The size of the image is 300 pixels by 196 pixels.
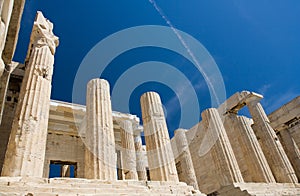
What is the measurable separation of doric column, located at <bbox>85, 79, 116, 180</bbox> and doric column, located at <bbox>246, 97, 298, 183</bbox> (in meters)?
11.0

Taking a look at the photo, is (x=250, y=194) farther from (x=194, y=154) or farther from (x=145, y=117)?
(x=194, y=154)

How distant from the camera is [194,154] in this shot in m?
23.0

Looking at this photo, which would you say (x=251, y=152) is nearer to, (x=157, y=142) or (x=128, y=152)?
(x=157, y=142)

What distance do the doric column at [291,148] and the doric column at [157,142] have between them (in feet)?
35.5

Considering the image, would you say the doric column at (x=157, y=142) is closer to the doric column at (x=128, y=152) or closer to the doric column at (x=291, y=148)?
the doric column at (x=128, y=152)

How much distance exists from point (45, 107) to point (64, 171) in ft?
44.4

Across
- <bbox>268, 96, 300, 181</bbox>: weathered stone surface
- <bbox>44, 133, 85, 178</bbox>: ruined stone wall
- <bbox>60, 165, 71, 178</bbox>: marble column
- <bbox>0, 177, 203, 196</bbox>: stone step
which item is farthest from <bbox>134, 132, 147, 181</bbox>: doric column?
<bbox>268, 96, 300, 181</bbox>: weathered stone surface

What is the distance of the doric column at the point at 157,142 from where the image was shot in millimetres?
10790

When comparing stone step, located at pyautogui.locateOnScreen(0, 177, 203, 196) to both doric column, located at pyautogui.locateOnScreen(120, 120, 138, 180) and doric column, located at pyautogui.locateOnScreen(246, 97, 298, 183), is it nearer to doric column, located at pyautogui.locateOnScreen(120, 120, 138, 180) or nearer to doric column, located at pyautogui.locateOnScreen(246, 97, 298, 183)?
doric column, located at pyautogui.locateOnScreen(120, 120, 138, 180)

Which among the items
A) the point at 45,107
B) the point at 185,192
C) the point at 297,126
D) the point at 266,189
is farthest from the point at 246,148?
the point at 45,107

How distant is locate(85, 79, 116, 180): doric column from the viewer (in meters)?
9.65

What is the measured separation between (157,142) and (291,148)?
478 inches

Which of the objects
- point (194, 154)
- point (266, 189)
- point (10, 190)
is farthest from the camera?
point (194, 154)

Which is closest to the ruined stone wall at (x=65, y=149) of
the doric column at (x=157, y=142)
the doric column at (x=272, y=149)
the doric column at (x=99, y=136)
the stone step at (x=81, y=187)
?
the doric column at (x=99, y=136)
